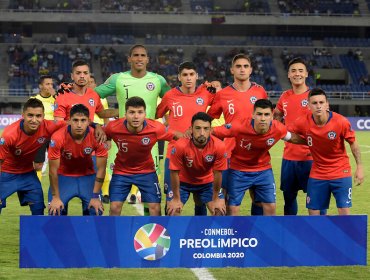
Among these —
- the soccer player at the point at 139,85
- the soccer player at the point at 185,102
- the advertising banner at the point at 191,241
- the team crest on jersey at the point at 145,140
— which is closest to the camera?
the advertising banner at the point at 191,241

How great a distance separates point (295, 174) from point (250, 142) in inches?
45.9

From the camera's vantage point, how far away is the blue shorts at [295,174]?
9.60 metres

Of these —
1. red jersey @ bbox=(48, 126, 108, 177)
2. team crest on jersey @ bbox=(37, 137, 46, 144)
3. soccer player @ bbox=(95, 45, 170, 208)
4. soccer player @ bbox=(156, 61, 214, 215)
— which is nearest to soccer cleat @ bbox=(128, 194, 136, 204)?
soccer player @ bbox=(95, 45, 170, 208)

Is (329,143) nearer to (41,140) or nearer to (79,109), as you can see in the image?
(79,109)

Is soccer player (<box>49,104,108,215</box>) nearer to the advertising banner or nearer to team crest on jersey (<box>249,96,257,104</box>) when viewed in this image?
the advertising banner

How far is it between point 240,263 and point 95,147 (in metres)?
2.15

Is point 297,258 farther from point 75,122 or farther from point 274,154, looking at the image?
point 274,154

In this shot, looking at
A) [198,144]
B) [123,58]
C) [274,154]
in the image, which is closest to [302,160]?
[198,144]

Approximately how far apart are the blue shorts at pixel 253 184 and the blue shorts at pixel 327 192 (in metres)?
0.44

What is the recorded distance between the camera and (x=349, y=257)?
7777mm

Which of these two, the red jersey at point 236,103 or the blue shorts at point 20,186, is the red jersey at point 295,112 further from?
the blue shorts at point 20,186

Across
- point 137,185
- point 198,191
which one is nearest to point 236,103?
point 198,191

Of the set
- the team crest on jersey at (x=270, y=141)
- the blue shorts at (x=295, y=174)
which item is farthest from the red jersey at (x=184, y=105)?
the blue shorts at (x=295, y=174)

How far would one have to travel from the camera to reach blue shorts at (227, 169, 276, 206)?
8.91m
